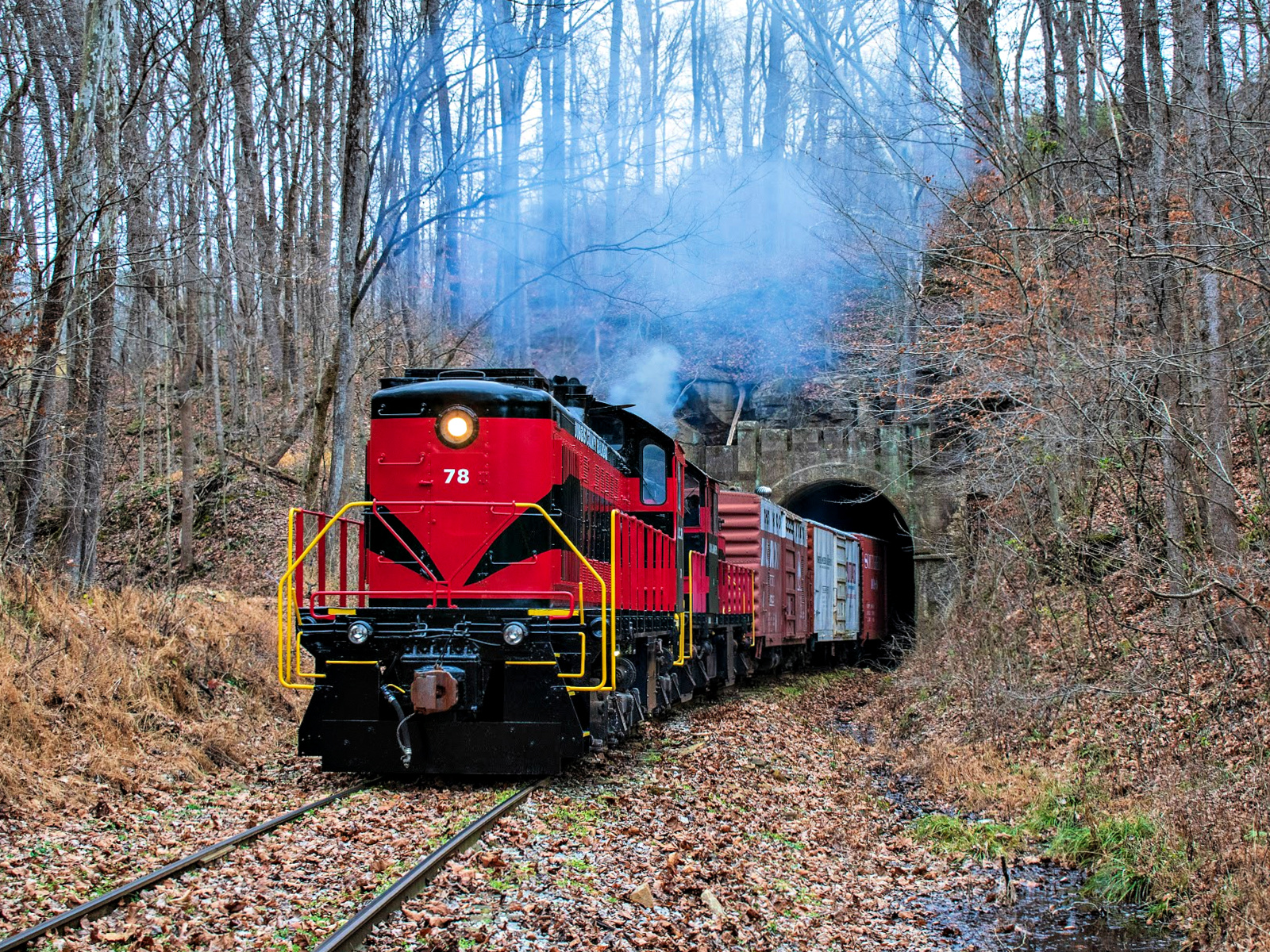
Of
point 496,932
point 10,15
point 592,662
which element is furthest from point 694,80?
point 496,932

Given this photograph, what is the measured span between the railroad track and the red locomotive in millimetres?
914

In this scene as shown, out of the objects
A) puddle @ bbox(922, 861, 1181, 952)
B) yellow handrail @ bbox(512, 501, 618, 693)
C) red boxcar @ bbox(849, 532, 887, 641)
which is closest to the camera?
puddle @ bbox(922, 861, 1181, 952)

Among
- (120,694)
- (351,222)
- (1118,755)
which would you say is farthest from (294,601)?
(351,222)

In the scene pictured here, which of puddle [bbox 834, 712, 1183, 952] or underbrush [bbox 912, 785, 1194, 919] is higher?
underbrush [bbox 912, 785, 1194, 919]

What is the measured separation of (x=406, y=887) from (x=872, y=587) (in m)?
27.0

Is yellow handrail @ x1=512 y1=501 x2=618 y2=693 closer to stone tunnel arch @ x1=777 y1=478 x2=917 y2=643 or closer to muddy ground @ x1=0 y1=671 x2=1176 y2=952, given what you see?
muddy ground @ x1=0 y1=671 x2=1176 y2=952

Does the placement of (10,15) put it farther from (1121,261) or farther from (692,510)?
(1121,261)

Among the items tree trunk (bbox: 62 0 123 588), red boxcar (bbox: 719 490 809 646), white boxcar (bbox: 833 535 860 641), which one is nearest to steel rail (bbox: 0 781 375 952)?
tree trunk (bbox: 62 0 123 588)

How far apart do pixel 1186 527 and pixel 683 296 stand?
29896 mm

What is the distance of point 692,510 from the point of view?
14055 mm

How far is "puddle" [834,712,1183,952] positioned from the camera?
5941 millimetres

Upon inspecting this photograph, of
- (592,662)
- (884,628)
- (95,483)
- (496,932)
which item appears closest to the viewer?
(496,932)

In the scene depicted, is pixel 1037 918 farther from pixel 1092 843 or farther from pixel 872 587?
pixel 872 587

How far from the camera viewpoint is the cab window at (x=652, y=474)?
1254 cm
